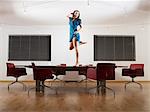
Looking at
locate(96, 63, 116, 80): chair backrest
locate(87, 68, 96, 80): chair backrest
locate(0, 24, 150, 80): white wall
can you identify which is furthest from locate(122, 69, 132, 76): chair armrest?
locate(0, 24, 150, 80): white wall

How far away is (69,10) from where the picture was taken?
759 centimetres

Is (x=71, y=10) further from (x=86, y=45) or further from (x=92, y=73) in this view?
(x=92, y=73)

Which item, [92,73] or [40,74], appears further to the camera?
[92,73]

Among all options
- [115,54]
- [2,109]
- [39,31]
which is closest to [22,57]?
[39,31]

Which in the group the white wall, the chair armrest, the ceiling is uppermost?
the ceiling

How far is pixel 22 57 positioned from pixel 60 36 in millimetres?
1759

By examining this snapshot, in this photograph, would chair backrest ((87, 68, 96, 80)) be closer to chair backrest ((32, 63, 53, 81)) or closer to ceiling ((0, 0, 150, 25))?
chair backrest ((32, 63, 53, 81))

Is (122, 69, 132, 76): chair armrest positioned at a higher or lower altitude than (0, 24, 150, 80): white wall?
lower

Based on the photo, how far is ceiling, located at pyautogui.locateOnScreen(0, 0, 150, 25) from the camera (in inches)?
266

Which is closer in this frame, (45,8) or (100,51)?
(45,8)

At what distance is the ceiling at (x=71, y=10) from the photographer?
22.2ft

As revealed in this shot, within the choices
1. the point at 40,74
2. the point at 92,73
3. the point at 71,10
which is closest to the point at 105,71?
the point at 92,73

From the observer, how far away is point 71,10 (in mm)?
7586

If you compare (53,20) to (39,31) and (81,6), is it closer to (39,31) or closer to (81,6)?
(39,31)
